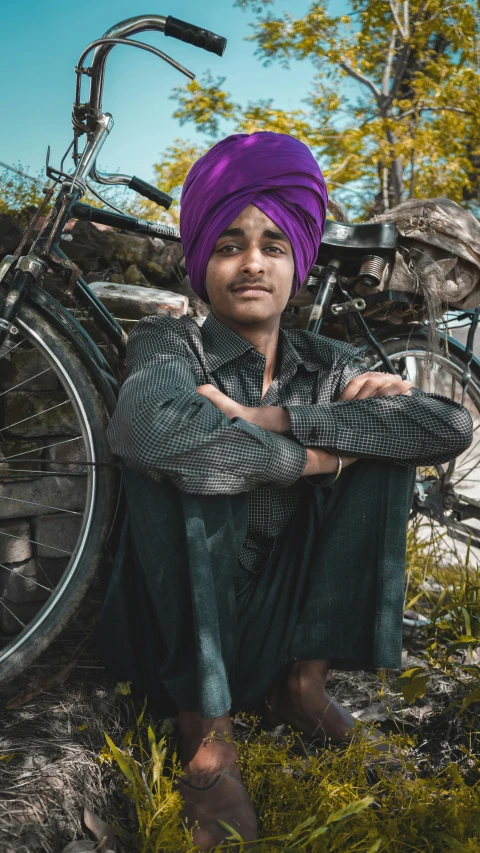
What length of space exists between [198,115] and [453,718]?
23.4 feet

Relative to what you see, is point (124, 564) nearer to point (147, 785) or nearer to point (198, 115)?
point (147, 785)

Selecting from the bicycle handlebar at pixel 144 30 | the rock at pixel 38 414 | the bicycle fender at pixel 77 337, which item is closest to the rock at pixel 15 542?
the rock at pixel 38 414

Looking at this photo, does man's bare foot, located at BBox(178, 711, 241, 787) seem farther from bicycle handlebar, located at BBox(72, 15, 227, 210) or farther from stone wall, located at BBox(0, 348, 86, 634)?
bicycle handlebar, located at BBox(72, 15, 227, 210)

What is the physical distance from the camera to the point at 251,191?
1.85 m

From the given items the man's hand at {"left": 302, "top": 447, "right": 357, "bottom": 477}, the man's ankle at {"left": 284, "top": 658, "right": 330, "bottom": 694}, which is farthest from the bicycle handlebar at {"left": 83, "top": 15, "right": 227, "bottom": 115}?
the man's ankle at {"left": 284, "top": 658, "right": 330, "bottom": 694}

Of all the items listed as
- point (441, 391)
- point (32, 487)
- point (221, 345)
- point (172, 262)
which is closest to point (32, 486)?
point (32, 487)

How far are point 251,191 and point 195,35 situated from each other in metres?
0.54

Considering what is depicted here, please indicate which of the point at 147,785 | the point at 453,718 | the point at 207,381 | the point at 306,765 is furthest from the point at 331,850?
the point at 207,381

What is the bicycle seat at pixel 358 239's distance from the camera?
2.58m

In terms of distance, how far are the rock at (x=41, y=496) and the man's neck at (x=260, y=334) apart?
0.85m

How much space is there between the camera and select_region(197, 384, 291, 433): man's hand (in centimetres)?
172

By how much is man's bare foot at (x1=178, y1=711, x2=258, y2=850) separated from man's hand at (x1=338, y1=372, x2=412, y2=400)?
95 centimetres

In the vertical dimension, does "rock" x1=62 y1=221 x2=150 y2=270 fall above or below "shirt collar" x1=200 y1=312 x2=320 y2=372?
above

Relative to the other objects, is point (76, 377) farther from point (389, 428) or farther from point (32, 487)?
point (389, 428)
